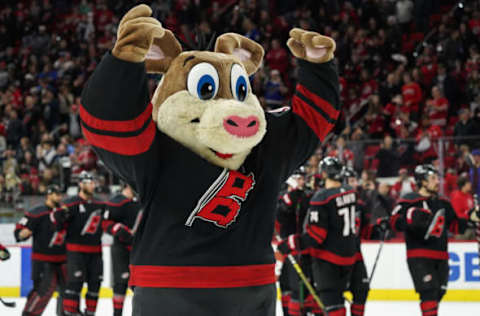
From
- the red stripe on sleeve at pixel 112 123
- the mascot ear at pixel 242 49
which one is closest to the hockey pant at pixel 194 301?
the red stripe on sleeve at pixel 112 123

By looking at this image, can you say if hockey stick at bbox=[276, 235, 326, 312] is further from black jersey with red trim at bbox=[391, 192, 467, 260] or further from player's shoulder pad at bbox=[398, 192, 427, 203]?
player's shoulder pad at bbox=[398, 192, 427, 203]

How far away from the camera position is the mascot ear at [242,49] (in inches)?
103

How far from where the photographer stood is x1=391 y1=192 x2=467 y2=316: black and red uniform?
618cm

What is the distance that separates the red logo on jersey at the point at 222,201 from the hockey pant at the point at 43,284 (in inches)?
184

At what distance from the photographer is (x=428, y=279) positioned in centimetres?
618

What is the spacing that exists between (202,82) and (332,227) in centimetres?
380

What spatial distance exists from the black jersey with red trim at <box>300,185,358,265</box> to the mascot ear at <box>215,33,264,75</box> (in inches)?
129

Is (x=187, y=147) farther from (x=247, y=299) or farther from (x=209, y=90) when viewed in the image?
(x=247, y=299)

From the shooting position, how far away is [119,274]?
285 inches

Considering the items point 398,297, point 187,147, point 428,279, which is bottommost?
point 398,297

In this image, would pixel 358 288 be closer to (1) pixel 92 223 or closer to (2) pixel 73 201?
(1) pixel 92 223

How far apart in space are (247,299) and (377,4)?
1230 centimetres

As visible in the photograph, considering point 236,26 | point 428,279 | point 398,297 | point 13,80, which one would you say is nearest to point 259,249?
point 428,279

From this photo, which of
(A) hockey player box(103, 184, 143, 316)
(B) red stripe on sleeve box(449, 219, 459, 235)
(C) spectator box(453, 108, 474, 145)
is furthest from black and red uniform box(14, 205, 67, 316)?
(C) spectator box(453, 108, 474, 145)
